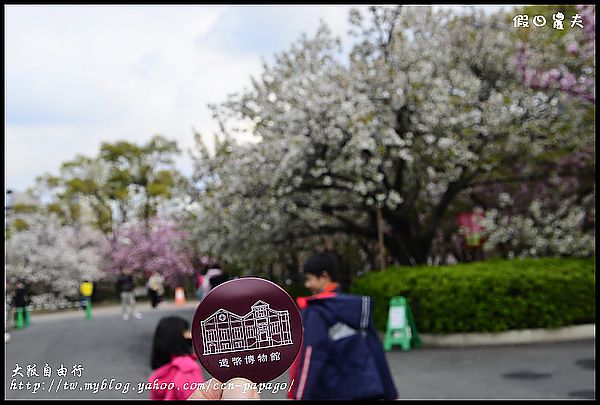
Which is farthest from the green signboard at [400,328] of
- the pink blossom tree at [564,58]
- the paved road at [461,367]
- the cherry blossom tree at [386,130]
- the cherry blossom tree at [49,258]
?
the cherry blossom tree at [49,258]

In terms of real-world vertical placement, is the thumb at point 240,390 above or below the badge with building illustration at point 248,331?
below

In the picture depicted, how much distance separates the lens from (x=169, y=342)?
3260mm

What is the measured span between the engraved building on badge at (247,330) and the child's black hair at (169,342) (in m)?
2.07

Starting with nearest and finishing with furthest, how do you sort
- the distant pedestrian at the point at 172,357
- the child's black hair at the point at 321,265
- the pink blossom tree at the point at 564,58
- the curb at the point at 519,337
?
the distant pedestrian at the point at 172,357
the child's black hair at the point at 321,265
the curb at the point at 519,337
the pink blossom tree at the point at 564,58

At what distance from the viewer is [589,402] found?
21.3ft

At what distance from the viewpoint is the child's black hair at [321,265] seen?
4.13m

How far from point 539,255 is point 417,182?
→ 2.81 metres

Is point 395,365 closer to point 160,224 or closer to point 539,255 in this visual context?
point 539,255

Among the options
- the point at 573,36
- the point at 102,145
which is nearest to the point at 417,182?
the point at 573,36

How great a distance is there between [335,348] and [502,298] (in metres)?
7.23

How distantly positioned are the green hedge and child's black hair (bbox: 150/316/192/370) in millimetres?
7914

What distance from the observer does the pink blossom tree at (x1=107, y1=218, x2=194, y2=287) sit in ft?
109

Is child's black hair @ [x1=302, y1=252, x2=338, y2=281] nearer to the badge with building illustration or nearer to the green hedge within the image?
the badge with building illustration

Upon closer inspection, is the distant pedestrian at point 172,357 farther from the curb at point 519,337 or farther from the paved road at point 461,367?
the curb at point 519,337
